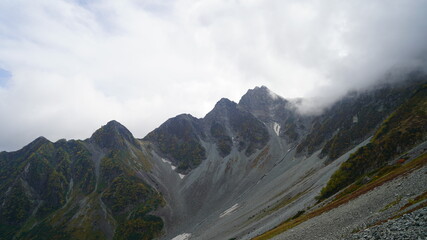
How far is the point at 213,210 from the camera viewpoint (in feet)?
595

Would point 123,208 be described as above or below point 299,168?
above

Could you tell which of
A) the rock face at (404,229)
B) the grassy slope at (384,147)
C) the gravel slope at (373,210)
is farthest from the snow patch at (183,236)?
the rock face at (404,229)

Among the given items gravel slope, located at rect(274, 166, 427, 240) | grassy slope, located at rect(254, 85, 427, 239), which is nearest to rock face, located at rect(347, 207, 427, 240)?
gravel slope, located at rect(274, 166, 427, 240)

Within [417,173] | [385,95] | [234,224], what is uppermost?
[385,95]

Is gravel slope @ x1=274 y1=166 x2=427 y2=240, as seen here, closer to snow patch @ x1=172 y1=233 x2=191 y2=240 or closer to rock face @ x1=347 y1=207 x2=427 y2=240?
rock face @ x1=347 y1=207 x2=427 y2=240

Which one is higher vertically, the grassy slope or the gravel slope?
the gravel slope

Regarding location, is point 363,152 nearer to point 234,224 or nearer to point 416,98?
point 416,98

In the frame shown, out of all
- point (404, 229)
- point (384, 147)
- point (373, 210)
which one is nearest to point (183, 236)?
point (384, 147)

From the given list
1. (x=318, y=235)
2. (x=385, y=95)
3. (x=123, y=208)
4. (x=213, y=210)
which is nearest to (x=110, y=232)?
(x=123, y=208)

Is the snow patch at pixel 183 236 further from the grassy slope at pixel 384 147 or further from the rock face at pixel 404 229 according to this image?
the rock face at pixel 404 229

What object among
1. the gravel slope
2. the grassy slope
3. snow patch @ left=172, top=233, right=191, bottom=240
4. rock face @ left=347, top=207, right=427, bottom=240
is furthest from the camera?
snow patch @ left=172, top=233, right=191, bottom=240

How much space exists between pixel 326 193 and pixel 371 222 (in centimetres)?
5939

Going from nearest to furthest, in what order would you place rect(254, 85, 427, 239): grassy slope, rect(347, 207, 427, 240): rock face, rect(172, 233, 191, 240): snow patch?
1. rect(347, 207, 427, 240): rock face
2. rect(254, 85, 427, 239): grassy slope
3. rect(172, 233, 191, 240): snow patch

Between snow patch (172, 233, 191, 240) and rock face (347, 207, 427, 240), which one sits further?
snow patch (172, 233, 191, 240)
